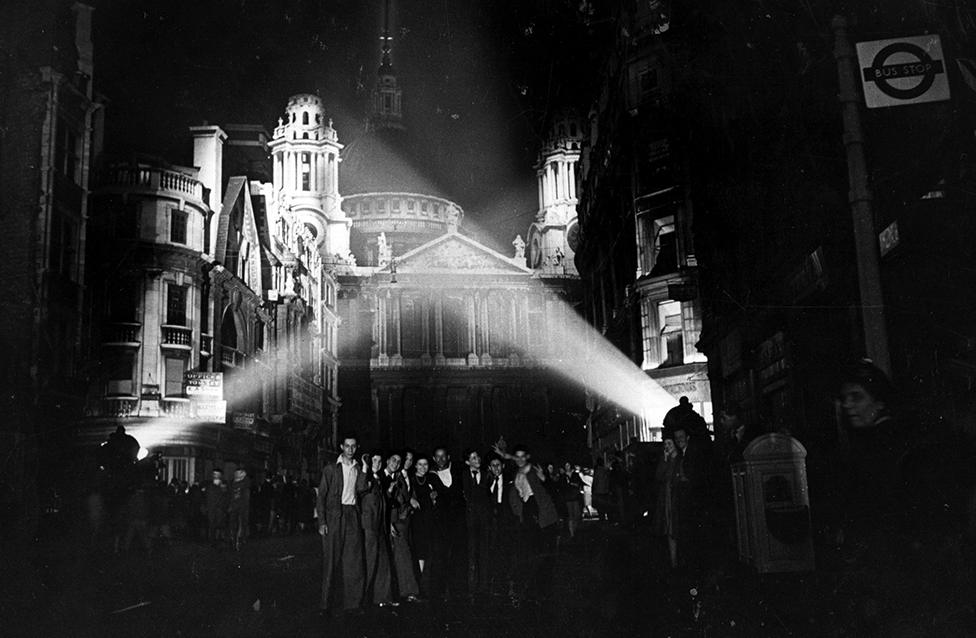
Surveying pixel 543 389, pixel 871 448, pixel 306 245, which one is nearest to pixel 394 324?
pixel 543 389

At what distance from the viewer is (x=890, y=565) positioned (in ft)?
20.1

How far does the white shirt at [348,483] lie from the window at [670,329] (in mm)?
25776

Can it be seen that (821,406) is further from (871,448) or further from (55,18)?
(55,18)

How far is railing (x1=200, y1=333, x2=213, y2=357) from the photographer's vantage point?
32.4m

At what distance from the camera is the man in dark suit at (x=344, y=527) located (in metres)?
10.1

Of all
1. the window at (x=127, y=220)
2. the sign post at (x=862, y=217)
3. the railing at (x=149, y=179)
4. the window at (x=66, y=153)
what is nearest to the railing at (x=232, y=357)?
the window at (x=127, y=220)

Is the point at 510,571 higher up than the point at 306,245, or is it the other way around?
the point at 306,245

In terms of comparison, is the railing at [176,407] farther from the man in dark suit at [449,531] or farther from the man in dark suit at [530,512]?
the man in dark suit at [530,512]

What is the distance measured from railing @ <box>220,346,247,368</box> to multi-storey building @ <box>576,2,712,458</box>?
15912 millimetres

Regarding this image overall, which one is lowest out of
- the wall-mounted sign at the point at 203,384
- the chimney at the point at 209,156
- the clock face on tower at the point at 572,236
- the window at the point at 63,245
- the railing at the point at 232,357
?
the wall-mounted sign at the point at 203,384

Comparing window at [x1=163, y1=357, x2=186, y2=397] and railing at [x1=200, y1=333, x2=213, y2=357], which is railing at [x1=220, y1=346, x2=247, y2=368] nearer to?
railing at [x1=200, y1=333, x2=213, y2=357]

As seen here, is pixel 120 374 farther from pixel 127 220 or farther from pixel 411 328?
pixel 411 328

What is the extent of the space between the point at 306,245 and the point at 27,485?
32.7 metres

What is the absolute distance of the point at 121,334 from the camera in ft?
98.1
